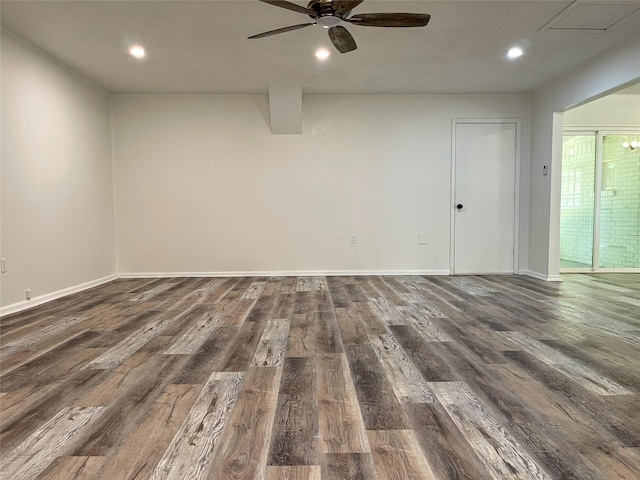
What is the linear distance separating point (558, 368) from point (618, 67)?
342cm

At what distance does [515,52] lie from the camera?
3.92m

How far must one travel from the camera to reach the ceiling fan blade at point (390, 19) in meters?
2.52

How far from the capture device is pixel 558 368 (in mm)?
2096

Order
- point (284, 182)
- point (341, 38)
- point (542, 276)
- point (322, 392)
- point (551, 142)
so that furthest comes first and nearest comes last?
point (284, 182), point (542, 276), point (551, 142), point (341, 38), point (322, 392)

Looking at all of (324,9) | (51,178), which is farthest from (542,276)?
(51,178)

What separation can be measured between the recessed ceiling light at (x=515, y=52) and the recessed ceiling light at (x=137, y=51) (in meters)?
3.76

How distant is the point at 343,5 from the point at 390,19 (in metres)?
0.41

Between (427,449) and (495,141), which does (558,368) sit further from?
(495,141)

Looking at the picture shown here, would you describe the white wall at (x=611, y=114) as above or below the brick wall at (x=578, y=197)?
above

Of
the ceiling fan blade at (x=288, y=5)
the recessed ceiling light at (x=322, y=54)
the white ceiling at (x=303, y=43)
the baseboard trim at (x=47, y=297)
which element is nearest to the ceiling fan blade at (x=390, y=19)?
the ceiling fan blade at (x=288, y=5)

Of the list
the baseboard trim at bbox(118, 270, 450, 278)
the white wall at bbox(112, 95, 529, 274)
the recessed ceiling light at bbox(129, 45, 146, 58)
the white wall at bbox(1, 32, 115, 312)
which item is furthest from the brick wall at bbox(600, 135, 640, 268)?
the white wall at bbox(1, 32, 115, 312)

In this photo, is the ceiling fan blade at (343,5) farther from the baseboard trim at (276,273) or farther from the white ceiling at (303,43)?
the baseboard trim at (276,273)

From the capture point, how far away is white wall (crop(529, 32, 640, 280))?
4.05 meters

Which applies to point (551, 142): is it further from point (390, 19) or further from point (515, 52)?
point (390, 19)
